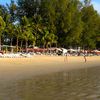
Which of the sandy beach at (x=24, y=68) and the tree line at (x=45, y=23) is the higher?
the tree line at (x=45, y=23)

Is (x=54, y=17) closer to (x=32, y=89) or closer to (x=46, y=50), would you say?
(x=46, y=50)

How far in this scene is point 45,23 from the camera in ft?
237

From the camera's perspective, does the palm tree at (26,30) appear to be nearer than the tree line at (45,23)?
Yes

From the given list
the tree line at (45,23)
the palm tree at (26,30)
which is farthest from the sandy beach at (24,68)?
the tree line at (45,23)

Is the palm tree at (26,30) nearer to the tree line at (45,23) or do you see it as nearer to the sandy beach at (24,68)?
the tree line at (45,23)

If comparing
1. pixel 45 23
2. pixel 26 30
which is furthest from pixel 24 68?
pixel 45 23

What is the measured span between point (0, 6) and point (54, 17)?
1152 centimetres

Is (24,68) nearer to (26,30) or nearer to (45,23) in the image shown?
(26,30)

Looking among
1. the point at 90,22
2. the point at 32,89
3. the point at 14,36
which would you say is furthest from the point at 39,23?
the point at 32,89

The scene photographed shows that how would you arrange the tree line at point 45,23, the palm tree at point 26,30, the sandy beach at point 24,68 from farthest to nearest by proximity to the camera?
the tree line at point 45,23
the palm tree at point 26,30
the sandy beach at point 24,68

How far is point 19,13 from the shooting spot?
241 ft

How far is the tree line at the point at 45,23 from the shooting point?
64188 millimetres

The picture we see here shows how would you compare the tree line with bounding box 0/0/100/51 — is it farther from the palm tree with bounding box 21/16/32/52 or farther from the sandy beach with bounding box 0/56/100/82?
the sandy beach with bounding box 0/56/100/82

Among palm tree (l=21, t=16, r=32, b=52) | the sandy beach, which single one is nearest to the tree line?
palm tree (l=21, t=16, r=32, b=52)
